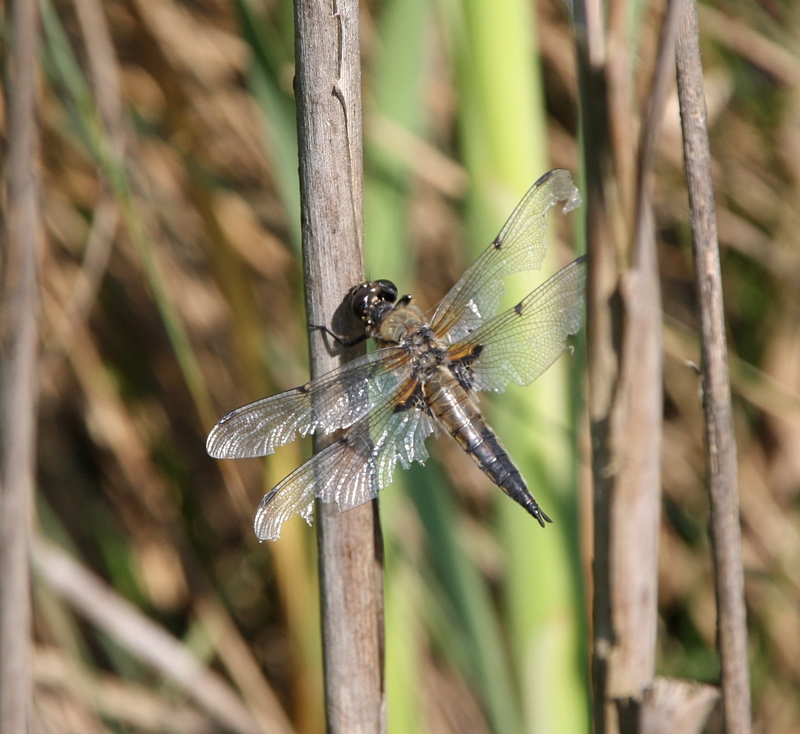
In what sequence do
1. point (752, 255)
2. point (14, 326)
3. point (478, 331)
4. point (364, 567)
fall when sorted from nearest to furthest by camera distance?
1. point (364, 567)
2. point (14, 326)
3. point (478, 331)
4. point (752, 255)

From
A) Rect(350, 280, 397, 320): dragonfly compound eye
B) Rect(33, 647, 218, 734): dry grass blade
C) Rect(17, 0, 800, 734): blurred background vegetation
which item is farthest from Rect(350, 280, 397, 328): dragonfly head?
Rect(33, 647, 218, 734): dry grass blade

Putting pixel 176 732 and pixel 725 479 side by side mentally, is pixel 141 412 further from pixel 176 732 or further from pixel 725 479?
pixel 725 479

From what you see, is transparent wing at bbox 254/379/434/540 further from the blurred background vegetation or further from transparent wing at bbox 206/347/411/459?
the blurred background vegetation

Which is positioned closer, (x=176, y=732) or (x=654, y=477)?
(x=654, y=477)

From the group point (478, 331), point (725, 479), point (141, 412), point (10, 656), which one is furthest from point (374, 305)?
point (141, 412)

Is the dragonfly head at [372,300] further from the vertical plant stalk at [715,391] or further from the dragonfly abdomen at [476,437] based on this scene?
the vertical plant stalk at [715,391]

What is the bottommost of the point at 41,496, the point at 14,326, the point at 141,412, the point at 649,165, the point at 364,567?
the point at 364,567

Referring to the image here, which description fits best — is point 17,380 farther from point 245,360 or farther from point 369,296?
point 245,360

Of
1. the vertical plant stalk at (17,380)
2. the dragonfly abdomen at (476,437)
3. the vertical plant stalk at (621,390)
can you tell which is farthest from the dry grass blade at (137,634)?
the vertical plant stalk at (621,390)
